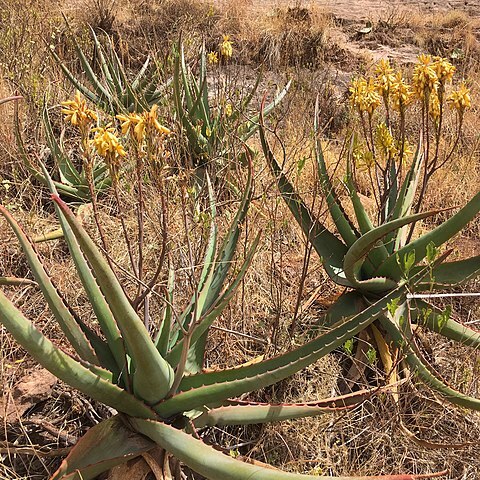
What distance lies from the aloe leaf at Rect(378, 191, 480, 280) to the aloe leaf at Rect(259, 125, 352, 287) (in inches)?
7.8

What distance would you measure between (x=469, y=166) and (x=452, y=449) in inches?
101

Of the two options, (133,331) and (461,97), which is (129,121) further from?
(461,97)

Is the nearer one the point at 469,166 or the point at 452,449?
the point at 452,449

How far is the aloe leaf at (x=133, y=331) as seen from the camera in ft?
4.05

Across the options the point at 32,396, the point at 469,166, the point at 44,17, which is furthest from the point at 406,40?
the point at 32,396

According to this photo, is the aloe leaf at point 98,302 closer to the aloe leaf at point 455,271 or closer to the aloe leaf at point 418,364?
the aloe leaf at point 418,364

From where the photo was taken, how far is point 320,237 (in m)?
2.44

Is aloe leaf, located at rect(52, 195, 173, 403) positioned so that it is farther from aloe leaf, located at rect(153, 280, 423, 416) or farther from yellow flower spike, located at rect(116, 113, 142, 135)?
yellow flower spike, located at rect(116, 113, 142, 135)

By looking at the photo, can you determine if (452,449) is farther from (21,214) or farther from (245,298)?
(21,214)

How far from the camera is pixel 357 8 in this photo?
8406mm

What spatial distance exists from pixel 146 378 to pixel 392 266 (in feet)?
3.99

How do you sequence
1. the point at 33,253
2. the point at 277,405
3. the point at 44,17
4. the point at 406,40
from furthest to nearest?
the point at 406,40, the point at 44,17, the point at 277,405, the point at 33,253

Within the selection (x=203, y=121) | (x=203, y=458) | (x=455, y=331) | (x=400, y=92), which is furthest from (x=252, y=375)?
(x=203, y=121)

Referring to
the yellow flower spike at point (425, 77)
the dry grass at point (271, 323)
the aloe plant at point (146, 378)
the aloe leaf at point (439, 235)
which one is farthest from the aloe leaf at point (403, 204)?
the aloe plant at point (146, 378)
